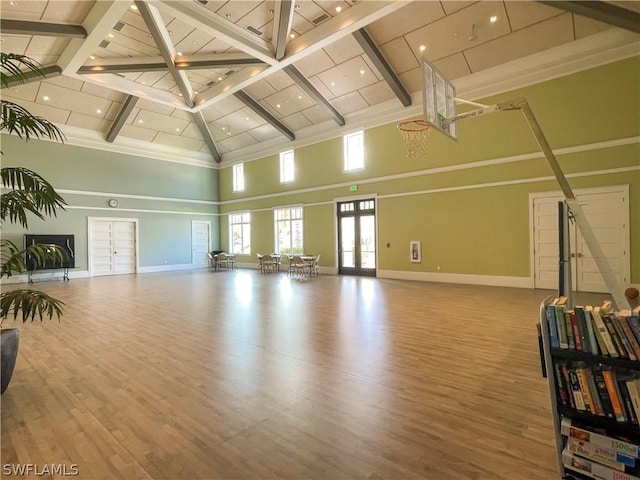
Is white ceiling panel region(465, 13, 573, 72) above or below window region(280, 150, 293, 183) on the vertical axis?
above

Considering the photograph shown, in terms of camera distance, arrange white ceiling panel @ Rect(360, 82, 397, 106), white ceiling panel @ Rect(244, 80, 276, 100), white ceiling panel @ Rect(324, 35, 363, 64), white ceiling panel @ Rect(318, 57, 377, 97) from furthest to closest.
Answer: white ceiling panel @ Rect(244, 80, 276, 100) < white ceiling panel @ Rect(360, 82, 397, 106) < white ceiling panel @ Rect(318, 57, 377, 97) < white ceiling panel @ Rect(324, 35, 363, 64)

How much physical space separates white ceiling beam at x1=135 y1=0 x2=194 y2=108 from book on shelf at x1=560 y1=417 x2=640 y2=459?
31.4ft

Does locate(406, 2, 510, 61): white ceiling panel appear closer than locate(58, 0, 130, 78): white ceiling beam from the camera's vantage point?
No

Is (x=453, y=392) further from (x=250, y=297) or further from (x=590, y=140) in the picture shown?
(x=590, y=140)

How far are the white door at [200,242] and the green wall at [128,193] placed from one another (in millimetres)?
233

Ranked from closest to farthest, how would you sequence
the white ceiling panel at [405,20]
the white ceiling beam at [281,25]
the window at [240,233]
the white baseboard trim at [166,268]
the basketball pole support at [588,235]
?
the basketball pole support at [588,235]
the white ceiling beam at [281,25]
the white ceiling panel at [405,20]
the white baseboard trim at [166,268]
the window at [240,233]

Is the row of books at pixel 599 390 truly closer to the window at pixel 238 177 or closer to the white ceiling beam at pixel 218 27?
the white ceiling beam at pixel 218 27

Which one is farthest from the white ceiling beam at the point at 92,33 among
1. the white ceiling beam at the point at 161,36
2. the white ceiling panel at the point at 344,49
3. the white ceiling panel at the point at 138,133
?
the white ceiling panel at the point at 344,49

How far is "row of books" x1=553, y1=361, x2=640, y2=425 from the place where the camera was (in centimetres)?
151

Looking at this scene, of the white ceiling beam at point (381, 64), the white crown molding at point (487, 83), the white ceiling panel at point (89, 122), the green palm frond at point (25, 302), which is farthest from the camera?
the white ceiling panel at point (89, 122)

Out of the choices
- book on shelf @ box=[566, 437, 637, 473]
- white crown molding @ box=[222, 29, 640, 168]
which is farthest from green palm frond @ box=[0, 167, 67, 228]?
white crown molding @ box=[222, 29, 640, 168]

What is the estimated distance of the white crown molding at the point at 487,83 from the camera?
6.82 metres

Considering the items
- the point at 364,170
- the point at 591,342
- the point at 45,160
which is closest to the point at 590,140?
the point at 364,170

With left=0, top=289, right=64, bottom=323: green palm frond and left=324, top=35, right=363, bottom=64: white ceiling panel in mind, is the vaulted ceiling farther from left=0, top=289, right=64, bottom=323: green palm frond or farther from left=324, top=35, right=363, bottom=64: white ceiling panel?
left=0, top=289, right=64, bottom=323: green palm frond
